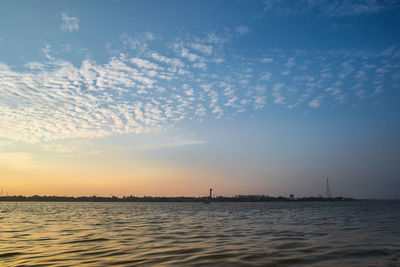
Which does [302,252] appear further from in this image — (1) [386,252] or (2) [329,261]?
(1) [386,252]

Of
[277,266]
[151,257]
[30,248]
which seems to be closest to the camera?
[277,266]

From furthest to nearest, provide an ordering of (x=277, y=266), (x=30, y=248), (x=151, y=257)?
(x=30, y=248), (x=151, y=257), (x=277, y=266)

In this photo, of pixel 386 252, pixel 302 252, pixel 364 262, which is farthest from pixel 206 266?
pixel 386 252

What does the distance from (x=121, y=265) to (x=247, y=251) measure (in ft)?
17.3

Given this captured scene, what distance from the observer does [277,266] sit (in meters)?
8.74

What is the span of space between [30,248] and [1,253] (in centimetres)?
142

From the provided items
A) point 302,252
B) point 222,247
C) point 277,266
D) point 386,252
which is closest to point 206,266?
point 277,266

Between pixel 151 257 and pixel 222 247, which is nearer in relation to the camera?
pixel 151 257

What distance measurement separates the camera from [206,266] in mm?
8750

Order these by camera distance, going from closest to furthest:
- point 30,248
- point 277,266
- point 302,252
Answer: point 277,266, point 302,252, point 30,248

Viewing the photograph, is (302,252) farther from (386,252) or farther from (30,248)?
(30,248)

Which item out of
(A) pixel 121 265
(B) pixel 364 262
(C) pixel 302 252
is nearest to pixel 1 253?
(A) pixel 121 265

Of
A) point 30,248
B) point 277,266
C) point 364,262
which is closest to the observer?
point 277,266

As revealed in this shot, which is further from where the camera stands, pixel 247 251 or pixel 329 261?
pixel 247 251
